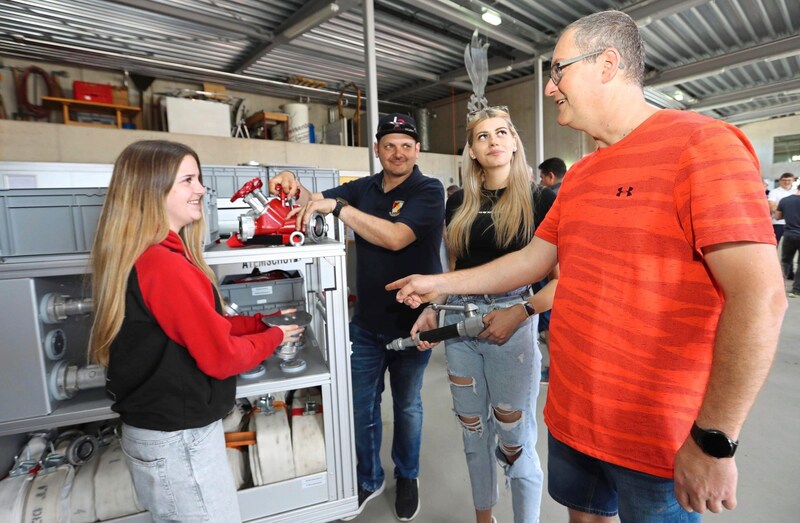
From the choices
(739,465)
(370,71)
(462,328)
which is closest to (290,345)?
(462,328)

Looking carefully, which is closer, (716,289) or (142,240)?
(716,289)

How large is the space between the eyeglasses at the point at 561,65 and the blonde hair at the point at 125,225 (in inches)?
36.7

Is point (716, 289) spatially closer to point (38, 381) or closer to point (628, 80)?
point (628, 80)

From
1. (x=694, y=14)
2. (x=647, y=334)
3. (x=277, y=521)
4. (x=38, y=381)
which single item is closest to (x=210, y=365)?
(x=38, y=381)

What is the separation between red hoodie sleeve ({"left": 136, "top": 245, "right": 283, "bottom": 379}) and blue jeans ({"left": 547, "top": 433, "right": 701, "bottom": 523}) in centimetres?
86

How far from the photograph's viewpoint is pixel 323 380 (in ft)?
4.98

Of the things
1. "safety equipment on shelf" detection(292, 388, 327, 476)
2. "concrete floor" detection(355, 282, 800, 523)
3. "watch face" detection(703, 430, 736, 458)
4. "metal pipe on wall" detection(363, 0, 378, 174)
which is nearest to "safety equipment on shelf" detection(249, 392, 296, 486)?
"safety equipment on shelf" detection(292, 388, 327, 476)

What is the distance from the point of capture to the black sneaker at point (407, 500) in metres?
1.75

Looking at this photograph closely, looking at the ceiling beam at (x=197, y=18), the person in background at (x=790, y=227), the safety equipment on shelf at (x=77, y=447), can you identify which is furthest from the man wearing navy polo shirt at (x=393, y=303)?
the person in background at (x=790, y=227)

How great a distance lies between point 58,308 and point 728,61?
24.0 ft

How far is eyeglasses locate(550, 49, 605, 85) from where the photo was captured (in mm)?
860

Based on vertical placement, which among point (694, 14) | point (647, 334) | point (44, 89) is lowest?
point (647, 334)

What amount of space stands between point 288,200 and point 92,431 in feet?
4.20

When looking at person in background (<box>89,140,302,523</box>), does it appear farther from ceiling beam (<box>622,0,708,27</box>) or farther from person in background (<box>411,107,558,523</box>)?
ceiling beam (<box>622,0,708,27</box>)
